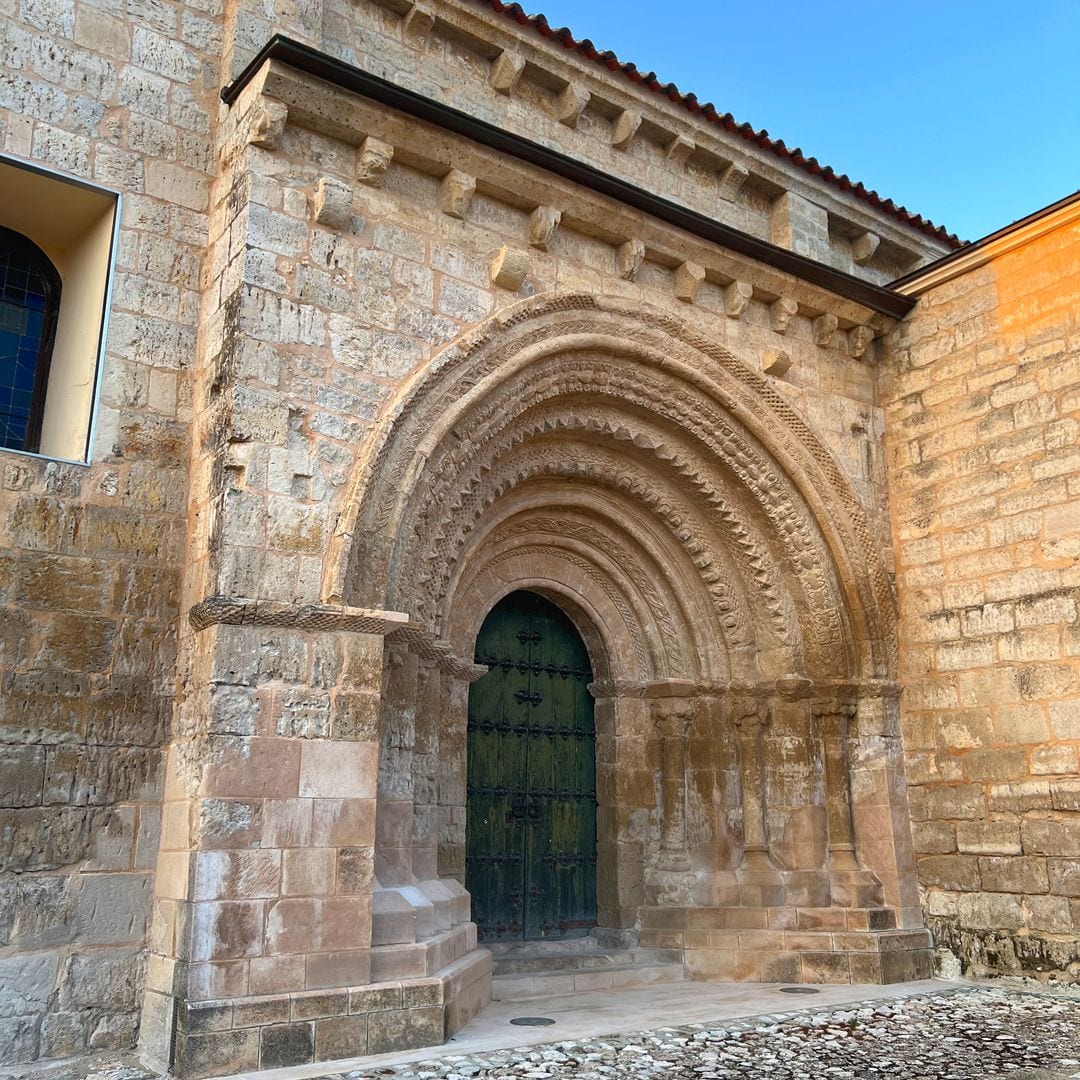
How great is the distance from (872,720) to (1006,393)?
2444mm

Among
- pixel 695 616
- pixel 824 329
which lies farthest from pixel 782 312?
pixel 695 616

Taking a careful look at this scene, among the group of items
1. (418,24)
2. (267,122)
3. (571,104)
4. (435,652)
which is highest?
(418,24)

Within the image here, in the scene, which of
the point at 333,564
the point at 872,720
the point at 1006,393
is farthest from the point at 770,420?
the point at 333,564

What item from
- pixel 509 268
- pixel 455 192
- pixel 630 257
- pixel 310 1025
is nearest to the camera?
pixel 310 1025

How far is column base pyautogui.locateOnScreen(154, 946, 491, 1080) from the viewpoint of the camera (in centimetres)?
434

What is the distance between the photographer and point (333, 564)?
5125 mm

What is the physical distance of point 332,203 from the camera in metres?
5.47

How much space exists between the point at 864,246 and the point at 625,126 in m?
2.62

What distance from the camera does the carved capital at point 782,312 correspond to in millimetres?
7563

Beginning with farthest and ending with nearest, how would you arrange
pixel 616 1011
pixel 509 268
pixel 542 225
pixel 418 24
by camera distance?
1. pixel 418 24
2. pixel 542 225
3. pixel 509 268
4. pixel 616 1011

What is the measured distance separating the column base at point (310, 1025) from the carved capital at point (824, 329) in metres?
5.17

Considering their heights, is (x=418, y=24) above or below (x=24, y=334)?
above

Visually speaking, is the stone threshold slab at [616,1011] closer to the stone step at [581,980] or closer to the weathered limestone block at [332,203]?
the stone step at [581,980]

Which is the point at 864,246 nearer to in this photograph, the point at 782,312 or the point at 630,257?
the point at 782,312
